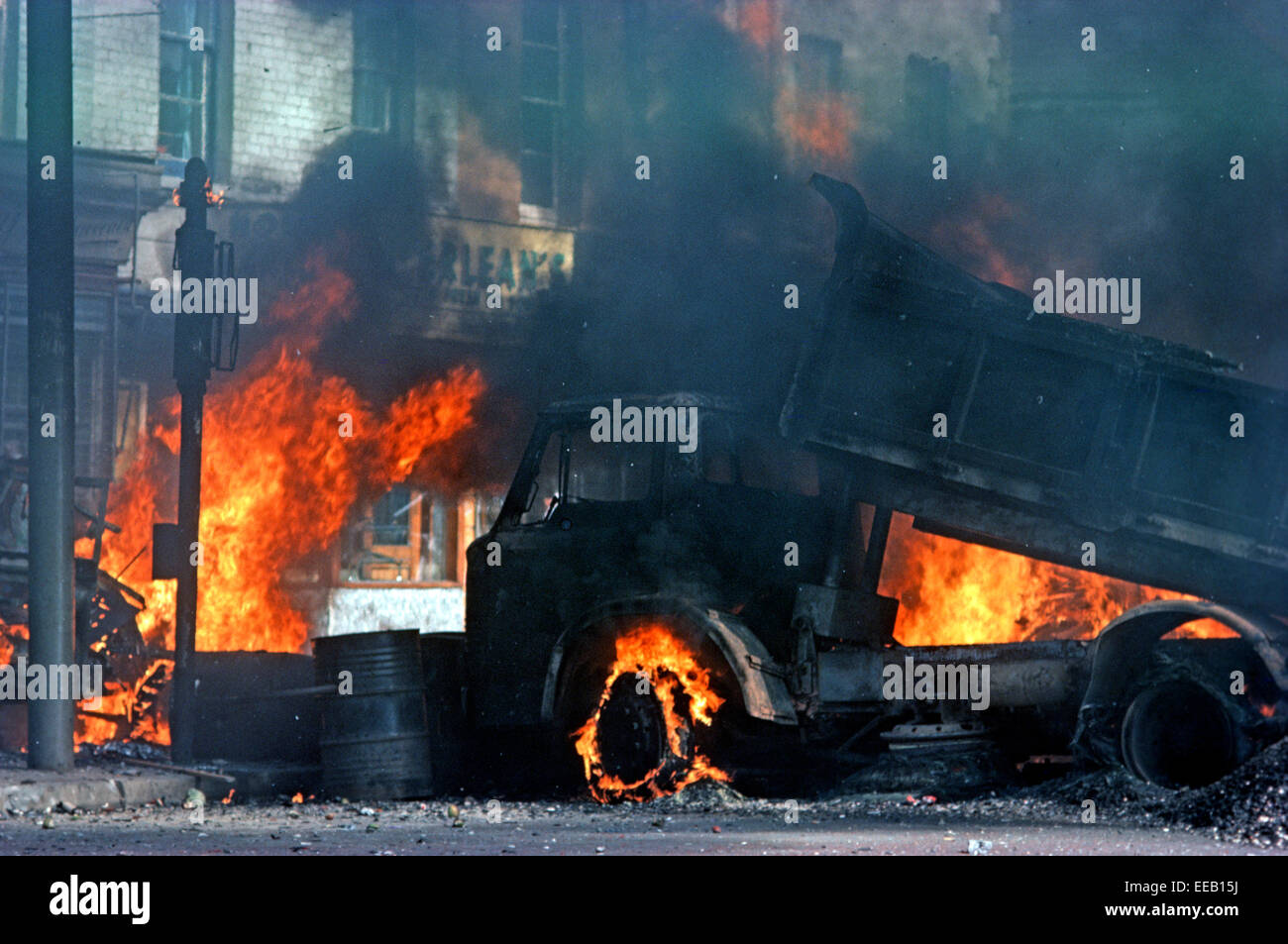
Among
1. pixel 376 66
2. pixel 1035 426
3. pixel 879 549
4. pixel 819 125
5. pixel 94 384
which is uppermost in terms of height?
pixel 376 66

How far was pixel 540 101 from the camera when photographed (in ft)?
71.1

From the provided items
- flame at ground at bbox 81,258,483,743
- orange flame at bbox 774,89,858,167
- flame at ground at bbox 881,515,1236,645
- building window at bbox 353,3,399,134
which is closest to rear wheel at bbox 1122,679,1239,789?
flame at ground at bbox 881,515,1236,645

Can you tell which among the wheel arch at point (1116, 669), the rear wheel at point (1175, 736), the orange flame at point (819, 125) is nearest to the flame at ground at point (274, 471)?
the orange flame at point (819, 125)

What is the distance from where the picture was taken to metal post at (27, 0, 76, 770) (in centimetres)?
1100

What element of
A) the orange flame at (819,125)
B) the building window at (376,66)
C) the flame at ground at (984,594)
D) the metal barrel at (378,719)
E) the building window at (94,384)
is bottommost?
the metal barrel at (378,719)

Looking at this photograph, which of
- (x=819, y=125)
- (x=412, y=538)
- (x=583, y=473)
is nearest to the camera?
(x=583, y=473)

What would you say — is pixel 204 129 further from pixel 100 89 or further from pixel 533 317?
pixel 533 317

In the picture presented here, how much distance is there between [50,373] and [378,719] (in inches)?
131

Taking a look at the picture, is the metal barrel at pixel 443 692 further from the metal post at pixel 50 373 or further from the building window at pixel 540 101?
the building window at pixel 540 101

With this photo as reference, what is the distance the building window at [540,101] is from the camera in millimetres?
21641

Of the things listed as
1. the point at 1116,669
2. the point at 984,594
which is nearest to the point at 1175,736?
the point at 1116,669

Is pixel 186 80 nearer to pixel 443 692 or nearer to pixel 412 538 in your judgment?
pixel 412 538

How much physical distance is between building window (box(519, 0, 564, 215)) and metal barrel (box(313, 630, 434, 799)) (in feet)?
39.5

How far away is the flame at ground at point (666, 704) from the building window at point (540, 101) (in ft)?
42.6
